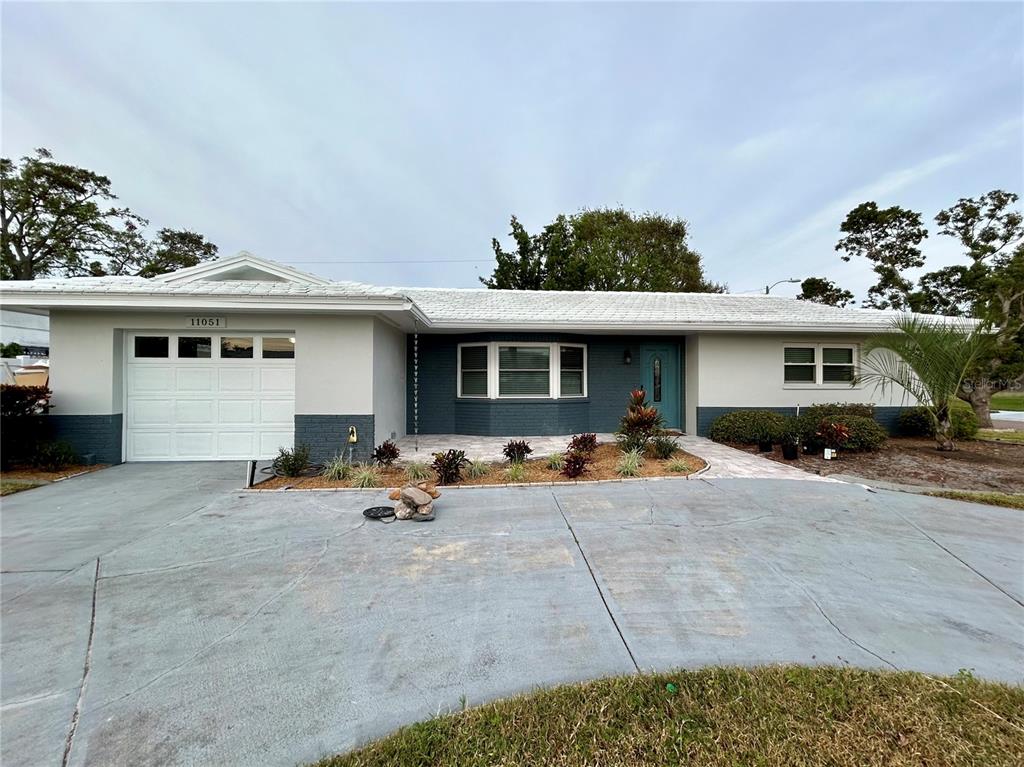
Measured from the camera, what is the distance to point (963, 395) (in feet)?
48.2

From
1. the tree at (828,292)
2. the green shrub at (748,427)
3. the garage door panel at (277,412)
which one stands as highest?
the tree at (828,292)

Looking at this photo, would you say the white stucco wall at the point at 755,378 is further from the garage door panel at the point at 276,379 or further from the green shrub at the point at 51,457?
the green shrub at the point at 51,457

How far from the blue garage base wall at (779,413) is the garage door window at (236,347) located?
1031 cm

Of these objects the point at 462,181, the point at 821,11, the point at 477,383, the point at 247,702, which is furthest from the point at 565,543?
the point at 462,181

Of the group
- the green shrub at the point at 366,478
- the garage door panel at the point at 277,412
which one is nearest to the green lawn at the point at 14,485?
the garage door panel at the point at 277,412

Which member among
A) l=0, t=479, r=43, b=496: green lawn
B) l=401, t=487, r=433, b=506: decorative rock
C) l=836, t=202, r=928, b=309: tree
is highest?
l=836, t=202, r=928, b=309: tree

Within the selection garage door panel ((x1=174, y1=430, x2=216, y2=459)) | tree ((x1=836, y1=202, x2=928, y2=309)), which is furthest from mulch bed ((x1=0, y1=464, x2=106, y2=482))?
tree ((x1=836, y1=202, x2=928, y2=309))

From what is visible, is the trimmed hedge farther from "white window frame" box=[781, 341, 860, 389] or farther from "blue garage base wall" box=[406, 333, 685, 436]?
"blue garage base wall" box=[406, 333, 685, 436]

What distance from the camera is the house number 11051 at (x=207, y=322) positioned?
7.87 meters

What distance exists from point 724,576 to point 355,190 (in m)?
17.8

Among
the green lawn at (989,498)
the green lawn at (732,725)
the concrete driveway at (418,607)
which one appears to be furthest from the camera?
the green lawn at (989,498)

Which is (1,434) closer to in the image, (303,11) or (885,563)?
(303,11)

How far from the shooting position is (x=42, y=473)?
23.6 ft

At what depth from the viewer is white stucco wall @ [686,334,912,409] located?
10.7m
